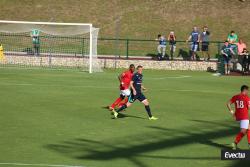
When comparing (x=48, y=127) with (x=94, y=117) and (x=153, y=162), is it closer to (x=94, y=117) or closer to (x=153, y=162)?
(x=94, y=117)

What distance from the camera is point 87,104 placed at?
24094 millimetres

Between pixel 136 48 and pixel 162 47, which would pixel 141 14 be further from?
pixel 162 47

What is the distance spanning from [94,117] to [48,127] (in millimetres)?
2481

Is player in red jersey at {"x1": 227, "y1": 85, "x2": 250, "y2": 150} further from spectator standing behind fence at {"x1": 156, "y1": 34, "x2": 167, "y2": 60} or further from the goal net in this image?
spectator standing behind fence at {"x1": 156, "y1": 34, "x2": 167, "y2": 60}

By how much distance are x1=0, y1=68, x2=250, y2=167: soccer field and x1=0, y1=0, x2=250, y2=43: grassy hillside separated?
18.1 meters

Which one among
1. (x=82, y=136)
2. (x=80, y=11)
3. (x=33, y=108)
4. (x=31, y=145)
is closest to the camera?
(x=31, y=145)

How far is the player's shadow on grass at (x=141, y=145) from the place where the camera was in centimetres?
1527

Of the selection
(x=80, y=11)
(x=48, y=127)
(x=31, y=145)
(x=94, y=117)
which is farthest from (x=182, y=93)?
(x=80, y=11)

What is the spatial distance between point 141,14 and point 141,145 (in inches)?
1426

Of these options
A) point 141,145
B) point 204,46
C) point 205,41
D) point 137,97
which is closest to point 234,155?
point 141,145

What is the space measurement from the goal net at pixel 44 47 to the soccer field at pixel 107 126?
9266 millimetres

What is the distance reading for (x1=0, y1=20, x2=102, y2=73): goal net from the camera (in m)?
41.7

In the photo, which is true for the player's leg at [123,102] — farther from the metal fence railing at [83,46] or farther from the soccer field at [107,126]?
the metal fence railing at [83,46]

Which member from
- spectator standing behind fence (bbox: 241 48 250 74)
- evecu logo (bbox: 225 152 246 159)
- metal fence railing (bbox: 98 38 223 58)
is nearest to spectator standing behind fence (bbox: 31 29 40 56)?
metal fence railing (bbox: 98 38 223 58)
